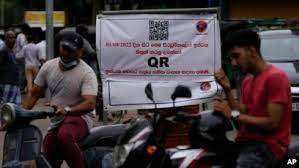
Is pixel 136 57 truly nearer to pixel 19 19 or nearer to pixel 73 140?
pixel 73 140

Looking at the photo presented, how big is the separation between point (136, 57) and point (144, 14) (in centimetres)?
50

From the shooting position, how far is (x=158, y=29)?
32.9 feet

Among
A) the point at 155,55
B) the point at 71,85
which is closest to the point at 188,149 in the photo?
the point at 71,85

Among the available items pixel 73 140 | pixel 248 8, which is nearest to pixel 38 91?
pixel 73 140

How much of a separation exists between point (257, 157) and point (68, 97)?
109 inches

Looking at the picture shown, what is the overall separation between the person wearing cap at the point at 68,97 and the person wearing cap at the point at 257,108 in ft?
7.36

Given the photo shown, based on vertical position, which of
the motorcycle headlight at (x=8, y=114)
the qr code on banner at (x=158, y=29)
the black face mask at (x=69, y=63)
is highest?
the qr code on banner at (x=158, y=29)

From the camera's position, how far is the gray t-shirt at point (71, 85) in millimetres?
8078

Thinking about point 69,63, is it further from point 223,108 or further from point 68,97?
point 223,108

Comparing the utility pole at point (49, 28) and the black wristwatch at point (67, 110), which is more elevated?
the utility pole at point (49, 28)

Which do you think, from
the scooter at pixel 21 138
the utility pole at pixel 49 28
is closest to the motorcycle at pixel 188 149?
the scooter at pixel 21 138

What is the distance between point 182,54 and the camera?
10094 millimetres

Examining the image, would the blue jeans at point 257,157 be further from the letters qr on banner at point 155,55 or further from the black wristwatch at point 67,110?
the letters qr on banner at point 155,55

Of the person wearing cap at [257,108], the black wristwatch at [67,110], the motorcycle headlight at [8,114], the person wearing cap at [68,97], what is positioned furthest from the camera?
the person wearing cap at [68,97]
